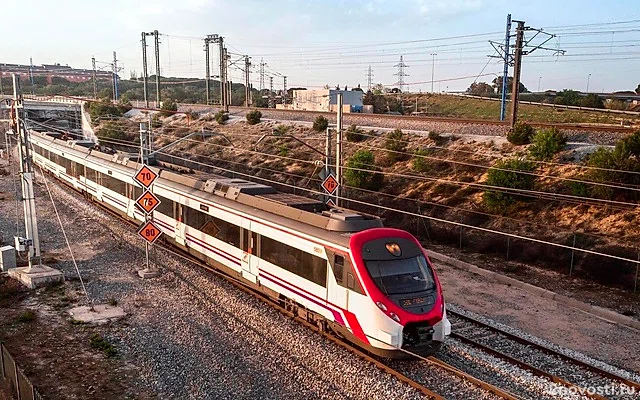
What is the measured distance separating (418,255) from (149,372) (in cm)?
662

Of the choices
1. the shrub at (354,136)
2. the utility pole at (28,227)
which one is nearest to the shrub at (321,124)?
the shrub at (354,136)

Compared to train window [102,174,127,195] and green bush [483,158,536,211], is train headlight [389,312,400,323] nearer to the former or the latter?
green bush [483,158,536,211]

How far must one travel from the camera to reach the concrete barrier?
1614 cm

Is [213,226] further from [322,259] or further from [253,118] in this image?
[253,118]

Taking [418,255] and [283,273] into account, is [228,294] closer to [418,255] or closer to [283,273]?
[283,273]

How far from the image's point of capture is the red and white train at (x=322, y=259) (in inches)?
453

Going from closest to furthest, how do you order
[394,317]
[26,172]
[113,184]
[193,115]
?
[394,317] < [26,172] < [113,184] < [193,115]

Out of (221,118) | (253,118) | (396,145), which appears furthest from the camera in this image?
(221,118)

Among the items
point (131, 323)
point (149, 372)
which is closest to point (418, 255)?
point (149, 372)

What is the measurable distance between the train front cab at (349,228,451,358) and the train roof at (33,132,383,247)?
760 millimetres

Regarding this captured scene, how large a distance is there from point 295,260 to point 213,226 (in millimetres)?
4844

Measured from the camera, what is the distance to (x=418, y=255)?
40.4 feet

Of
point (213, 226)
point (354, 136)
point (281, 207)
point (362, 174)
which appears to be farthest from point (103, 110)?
point (281, 207)

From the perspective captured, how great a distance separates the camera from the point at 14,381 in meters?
10.1
